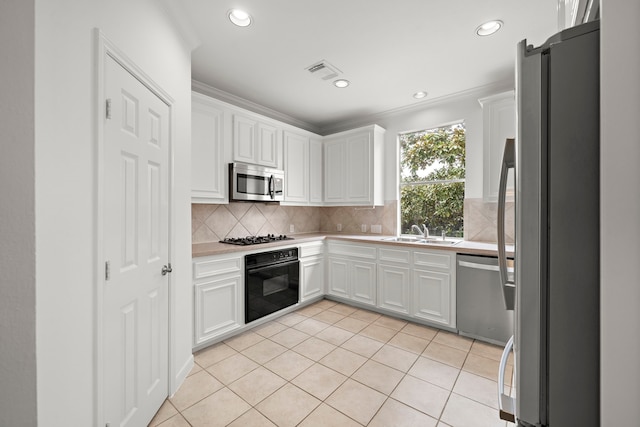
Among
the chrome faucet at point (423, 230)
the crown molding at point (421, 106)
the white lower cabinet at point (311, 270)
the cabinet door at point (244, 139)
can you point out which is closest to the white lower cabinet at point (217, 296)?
the white lower cabinet at point (311, 270)

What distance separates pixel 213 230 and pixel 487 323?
2.99m

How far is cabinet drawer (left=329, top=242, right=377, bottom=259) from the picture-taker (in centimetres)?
336

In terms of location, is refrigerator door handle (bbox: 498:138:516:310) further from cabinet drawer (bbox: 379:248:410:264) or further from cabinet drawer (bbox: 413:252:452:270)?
cabinet drawer (bbox: 379:248:410:264)

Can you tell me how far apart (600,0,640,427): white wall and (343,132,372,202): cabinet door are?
3205 millimetres

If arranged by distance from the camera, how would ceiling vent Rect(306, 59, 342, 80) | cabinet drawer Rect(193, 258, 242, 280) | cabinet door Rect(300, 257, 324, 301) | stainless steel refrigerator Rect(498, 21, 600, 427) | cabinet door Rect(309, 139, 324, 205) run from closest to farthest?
stainless steel refrigerator Rect(498, 21, 600, 427) < cabinet drawer Rect(193, 258, 242, 280) < ceiling vent Rect(306, 59, 342, 80) < cabinet door Rect(300, 257, 324, 301) < cabinet door Rect(309, 139, 324, 205)

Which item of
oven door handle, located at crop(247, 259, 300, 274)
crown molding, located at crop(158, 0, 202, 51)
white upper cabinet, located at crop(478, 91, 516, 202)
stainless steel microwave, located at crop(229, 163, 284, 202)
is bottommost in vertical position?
oven door handle, located at crop(247, 259, 300, 274)

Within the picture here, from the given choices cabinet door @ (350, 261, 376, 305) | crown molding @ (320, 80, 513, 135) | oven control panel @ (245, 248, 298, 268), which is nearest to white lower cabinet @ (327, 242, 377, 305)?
cabinet door @ (350, 261, 376, 305)

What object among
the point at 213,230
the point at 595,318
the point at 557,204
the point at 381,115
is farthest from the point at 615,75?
the point at 381,115

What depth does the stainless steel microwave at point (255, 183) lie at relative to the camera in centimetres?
294

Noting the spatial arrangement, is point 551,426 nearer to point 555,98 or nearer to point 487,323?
point 555,98

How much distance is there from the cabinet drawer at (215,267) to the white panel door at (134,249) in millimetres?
569

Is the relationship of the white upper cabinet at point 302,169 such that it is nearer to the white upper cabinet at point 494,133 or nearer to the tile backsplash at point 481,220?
the tile backsplash at point 481,220

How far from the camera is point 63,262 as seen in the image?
985 mm

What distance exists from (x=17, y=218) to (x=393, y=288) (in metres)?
3.06
